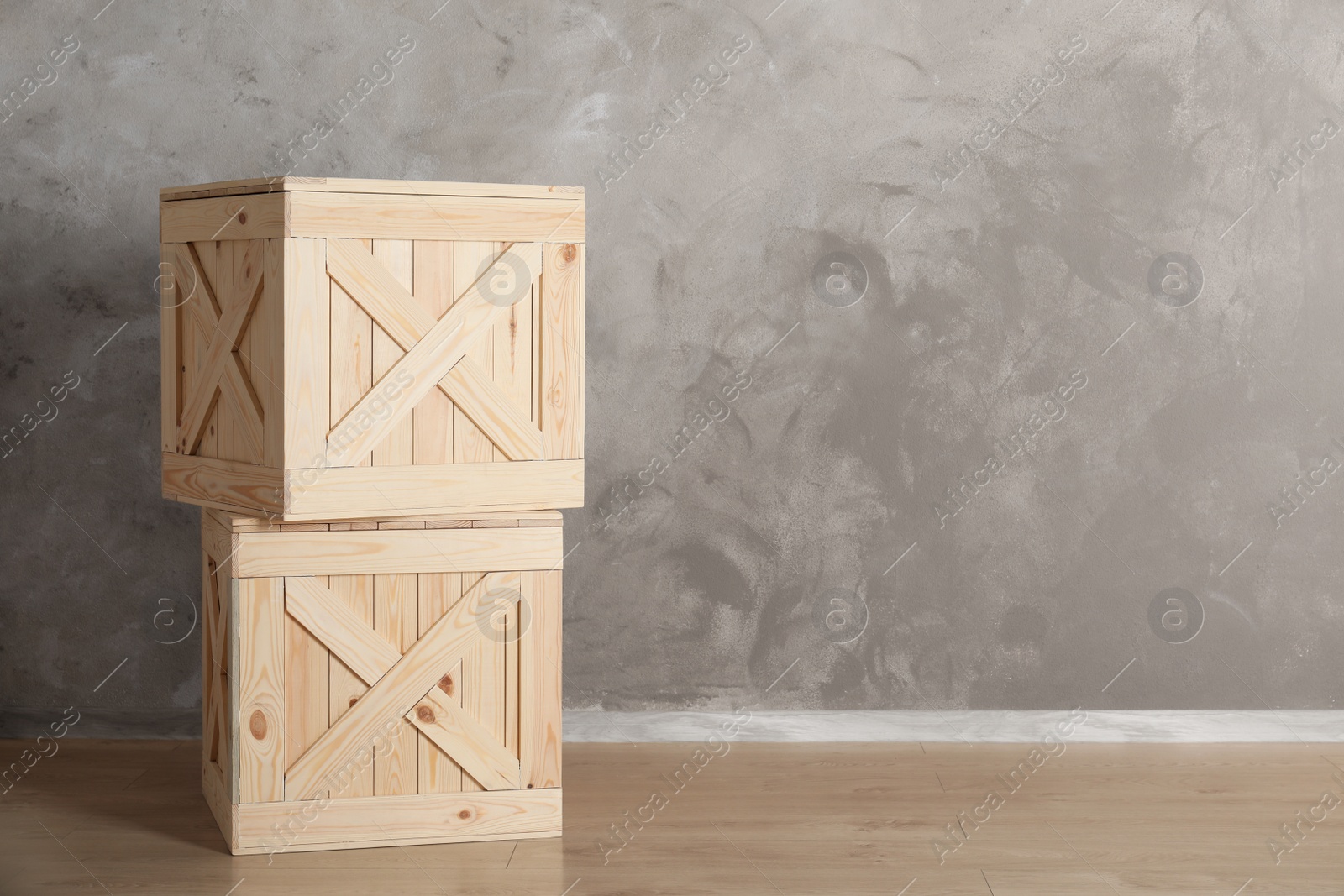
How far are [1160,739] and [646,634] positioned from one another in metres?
1.71

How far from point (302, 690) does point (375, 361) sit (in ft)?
2.71

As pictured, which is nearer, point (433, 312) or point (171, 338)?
point (433, 312)

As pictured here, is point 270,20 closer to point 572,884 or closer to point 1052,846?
point 572,884

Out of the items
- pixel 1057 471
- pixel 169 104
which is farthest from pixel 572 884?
pixel 169 104

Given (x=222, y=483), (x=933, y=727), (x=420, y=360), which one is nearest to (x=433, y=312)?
(x=420, y=360)

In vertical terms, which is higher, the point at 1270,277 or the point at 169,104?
the point at 169,104

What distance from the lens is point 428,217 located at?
268 cm

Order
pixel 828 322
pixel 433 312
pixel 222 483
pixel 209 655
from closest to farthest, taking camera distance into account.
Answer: pixel 433 312
pixel 222 483
pixel 209 655
pixel 828 322

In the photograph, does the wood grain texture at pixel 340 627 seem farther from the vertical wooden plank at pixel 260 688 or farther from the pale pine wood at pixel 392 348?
the pale pine wood at pixel 392 348

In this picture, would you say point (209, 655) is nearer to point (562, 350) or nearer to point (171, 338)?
point (171, 338)

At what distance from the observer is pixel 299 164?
355 centimetres

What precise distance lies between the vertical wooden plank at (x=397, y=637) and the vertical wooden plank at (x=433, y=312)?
325 mm

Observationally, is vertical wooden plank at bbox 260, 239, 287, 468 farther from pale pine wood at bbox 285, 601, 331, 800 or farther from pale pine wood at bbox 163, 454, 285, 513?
pale pine wood at bbox 285, 601, 331, 800

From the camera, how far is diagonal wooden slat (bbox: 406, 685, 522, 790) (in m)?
2.80
